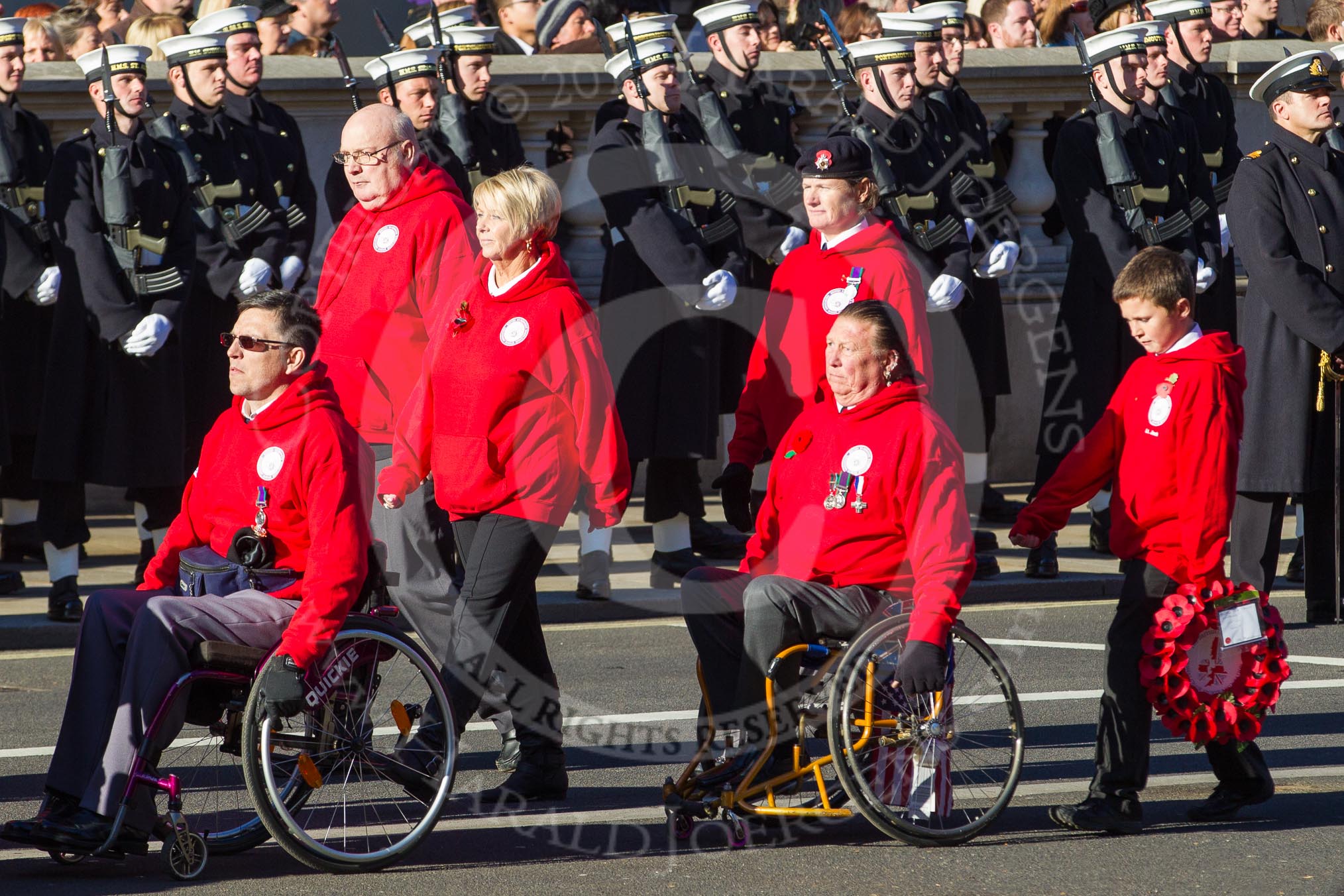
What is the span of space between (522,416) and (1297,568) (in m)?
4.87

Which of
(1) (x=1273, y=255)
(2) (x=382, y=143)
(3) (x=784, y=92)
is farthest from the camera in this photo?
(3) (x=784, y=92)

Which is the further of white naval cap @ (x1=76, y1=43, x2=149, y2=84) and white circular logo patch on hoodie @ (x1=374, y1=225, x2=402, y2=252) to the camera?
white naval cap @ (x1=76, y1=43, x2=149, y2=84)

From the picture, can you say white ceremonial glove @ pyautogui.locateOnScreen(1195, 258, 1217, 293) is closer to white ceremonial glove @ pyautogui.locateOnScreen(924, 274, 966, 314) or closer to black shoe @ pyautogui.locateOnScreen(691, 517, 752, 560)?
white ceremonial glove @ pyautogui.locateOnScreen(924, 274, 966, 314)

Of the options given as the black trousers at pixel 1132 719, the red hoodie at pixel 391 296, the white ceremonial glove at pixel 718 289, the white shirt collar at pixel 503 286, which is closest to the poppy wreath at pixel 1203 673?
the black trousers at pixel 1132 719

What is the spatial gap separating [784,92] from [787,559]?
5273 mm

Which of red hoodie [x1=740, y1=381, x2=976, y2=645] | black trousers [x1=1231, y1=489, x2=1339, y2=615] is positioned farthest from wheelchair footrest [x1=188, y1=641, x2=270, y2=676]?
black trousers [x1=1231, y1=489, x2=1339, y2=615]

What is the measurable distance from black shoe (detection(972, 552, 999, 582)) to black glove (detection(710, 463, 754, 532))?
3015 millimetres

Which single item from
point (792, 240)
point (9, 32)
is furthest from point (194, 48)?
point (792, 240)

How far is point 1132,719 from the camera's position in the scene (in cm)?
567

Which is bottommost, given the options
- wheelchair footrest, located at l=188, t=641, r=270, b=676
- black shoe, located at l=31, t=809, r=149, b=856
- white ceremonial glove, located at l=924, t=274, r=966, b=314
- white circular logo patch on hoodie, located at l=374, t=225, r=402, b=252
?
black shoe, located at l=31, t=809, r=149, b=856

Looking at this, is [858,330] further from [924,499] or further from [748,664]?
[748,664]

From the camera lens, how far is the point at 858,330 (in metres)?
5.69

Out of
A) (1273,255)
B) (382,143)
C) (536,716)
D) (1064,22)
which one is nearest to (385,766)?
(536,716)

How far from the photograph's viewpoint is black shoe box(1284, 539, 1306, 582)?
9594 millimetres
